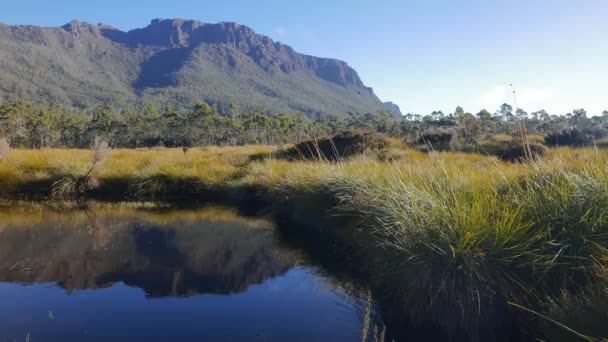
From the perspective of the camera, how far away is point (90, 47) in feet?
651

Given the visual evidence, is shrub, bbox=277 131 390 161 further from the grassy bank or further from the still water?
the grassy bank

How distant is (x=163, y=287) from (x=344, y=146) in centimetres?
1193

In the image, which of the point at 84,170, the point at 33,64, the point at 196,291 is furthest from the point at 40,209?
the point at 33,64

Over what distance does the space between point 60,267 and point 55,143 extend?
56.3m

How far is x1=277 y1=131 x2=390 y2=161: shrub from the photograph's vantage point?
1673 cm

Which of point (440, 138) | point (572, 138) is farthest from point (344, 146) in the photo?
point (572, 138)

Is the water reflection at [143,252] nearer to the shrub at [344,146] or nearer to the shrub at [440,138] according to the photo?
the shrub at [344,146]

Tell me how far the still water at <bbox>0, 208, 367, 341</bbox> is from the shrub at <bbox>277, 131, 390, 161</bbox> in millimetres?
6961

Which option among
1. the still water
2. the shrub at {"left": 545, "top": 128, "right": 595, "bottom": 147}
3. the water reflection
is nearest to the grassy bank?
the still water

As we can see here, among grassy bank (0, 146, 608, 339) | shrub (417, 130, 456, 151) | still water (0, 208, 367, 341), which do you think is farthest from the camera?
shrub (417, 130, 456, 151)

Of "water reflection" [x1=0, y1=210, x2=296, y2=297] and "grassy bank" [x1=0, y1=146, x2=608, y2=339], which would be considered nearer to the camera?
"grassy bank" [x1=0, y1=146, x2=608, y2=339]

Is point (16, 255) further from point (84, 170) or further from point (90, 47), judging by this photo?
point (90, 47)

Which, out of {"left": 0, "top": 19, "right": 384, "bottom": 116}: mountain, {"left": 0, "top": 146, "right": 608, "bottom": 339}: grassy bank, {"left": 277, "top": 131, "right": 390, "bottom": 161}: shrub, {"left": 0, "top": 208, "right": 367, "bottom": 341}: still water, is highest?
{"left": 0, "top": 19, "right": 384, "bottom": 116}: mountain

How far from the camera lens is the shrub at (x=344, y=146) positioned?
659 inches
